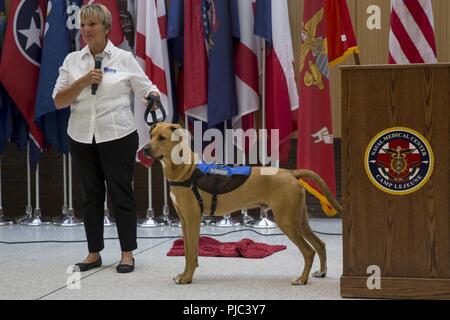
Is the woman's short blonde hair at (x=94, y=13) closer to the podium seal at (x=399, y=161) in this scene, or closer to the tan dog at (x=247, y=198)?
the tan dog at (x=247, y=198)


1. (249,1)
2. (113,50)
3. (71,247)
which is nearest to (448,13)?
(249,1)

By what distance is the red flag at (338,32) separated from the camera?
392 cm

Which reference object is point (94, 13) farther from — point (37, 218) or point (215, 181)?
point (37, 218)

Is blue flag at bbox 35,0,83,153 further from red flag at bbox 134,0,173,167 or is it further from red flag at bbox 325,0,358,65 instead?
red flag at bbox 325,0,358,65

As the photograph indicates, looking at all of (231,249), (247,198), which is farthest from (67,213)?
(247,198)

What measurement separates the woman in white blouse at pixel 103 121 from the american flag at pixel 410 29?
4.89 ft

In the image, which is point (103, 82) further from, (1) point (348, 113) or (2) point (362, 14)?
(2) point (362, 14)

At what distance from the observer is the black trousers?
3615 mm

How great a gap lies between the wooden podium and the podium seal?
2cm

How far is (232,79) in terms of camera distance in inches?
217

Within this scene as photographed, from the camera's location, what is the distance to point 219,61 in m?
5.44

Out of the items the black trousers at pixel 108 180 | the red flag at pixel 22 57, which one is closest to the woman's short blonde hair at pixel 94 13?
the black trousers at pixel 108 180

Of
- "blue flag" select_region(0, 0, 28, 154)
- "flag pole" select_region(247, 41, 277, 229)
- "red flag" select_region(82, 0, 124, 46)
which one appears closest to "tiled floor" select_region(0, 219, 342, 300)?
"flag pole" select_region(247, 41, 277, 229)

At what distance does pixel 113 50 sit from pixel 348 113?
1471mm
